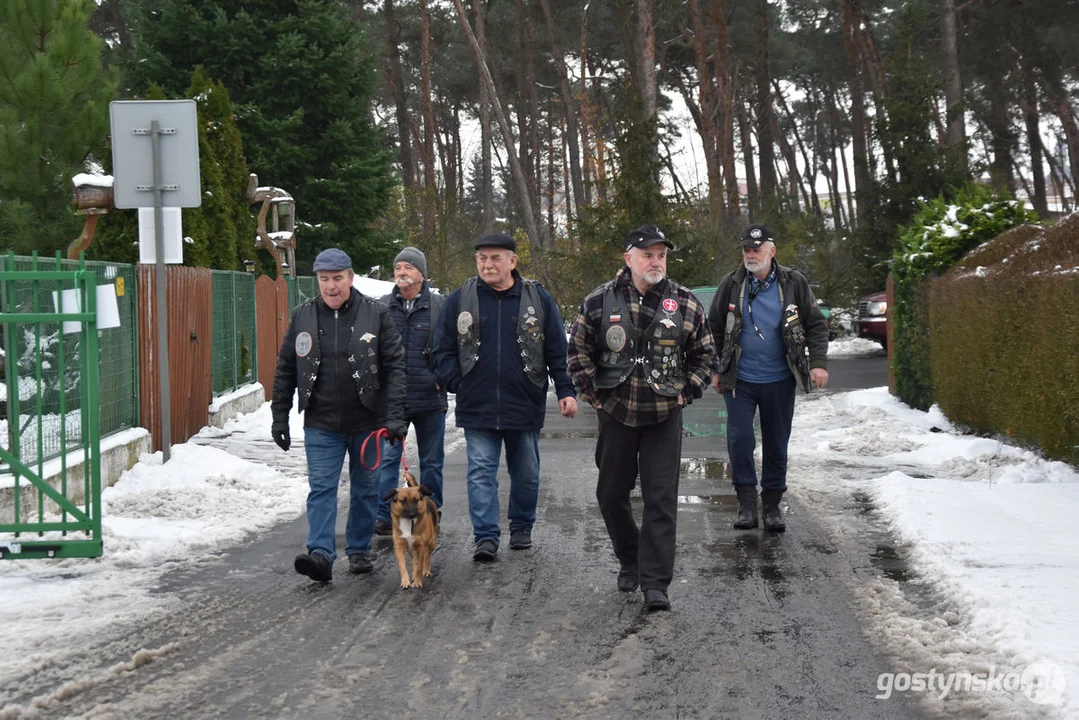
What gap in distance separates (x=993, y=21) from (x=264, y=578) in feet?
121

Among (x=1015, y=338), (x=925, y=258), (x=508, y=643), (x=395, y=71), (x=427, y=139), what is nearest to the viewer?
(x=508, y=643)

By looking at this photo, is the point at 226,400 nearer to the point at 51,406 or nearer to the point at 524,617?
the point at 51,406

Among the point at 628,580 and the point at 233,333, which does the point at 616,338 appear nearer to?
the point at 628,580

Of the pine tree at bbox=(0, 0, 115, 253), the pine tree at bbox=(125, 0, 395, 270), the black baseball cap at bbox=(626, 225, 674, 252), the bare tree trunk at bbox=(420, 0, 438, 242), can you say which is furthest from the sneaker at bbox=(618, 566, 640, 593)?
the bare tree trunk at bbox=(420, 0, 438, 242)

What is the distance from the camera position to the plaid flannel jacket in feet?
21.2

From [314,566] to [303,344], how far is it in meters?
1.27

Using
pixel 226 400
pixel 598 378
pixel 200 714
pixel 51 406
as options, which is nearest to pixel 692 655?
pixel 598 378

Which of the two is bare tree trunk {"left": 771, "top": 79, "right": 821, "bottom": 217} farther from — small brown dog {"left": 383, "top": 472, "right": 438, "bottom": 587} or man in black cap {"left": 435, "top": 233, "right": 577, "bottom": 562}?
small brown dog {"left": 383, "top": 472, "right": 438, "bottom": 587}

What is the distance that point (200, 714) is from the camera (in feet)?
15.8

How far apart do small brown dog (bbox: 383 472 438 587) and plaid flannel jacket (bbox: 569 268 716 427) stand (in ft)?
3.62

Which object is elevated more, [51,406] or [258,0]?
[258,0]

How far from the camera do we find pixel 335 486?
748cm

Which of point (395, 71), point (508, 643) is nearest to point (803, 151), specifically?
point (395, 71)

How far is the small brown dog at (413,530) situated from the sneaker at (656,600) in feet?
4.26
